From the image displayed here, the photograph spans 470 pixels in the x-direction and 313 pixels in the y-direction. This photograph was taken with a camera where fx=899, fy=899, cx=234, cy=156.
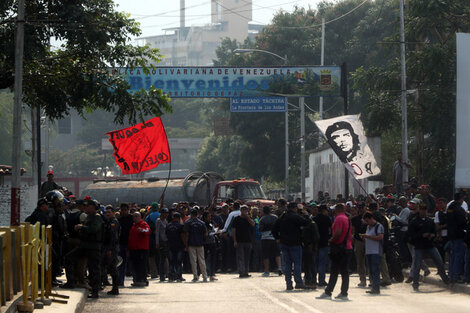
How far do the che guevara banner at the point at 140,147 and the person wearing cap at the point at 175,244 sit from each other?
477 centimetres

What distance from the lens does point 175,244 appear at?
2298 cm

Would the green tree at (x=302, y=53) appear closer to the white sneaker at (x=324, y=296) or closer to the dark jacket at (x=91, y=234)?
the white sneaker at (x=324, y=296)

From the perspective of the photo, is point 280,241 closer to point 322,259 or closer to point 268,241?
point 322,259

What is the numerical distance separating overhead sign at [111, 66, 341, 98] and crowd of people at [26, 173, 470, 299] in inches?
536

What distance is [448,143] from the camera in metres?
33.8

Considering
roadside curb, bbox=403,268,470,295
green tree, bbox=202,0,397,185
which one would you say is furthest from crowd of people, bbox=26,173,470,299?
green tree, bbox=202,0,397,185

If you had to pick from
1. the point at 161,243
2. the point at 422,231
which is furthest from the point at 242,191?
the point at 422,231

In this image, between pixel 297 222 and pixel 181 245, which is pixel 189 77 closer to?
pixel 181 245

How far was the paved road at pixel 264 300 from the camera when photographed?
1532 cm

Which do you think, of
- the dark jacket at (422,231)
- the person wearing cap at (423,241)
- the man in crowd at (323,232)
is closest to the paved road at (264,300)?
the person wearing cap at (423,241)

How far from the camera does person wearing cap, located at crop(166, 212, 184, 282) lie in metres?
23.0

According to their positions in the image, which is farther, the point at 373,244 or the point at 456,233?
the point at 456,233

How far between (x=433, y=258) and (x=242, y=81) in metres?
21.1

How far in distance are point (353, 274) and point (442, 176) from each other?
10.6m
